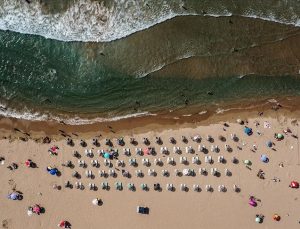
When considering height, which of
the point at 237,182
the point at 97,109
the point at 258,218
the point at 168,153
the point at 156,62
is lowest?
the point at 258,218

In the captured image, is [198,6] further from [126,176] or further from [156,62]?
[126,176]

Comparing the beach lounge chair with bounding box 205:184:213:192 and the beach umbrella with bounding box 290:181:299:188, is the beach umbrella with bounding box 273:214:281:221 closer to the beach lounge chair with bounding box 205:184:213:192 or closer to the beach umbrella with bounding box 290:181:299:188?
the beach umbrella with bounding box 290:181:299:188

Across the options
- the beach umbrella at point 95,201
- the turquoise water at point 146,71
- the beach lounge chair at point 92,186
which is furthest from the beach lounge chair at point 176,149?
the beach umbrella at point 95,201

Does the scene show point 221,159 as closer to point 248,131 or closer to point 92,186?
point 248,131

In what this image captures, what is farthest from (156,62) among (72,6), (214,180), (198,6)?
(214,180)

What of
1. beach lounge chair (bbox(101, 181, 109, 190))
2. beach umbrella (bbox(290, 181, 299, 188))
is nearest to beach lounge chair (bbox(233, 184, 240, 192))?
beach umbrella (bbox(290, 181, 299, 188))

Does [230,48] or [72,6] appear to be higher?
[72,6]

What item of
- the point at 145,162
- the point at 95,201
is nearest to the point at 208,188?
the point at 145,162
